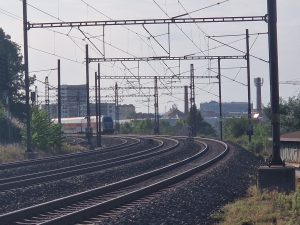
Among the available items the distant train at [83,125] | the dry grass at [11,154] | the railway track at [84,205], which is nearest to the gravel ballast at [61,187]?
the railway track at [84,205]

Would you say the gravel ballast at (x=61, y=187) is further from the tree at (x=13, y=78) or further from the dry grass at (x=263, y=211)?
the tree at (x=13, y=78)

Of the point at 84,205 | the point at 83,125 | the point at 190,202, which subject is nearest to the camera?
the point at 84,205

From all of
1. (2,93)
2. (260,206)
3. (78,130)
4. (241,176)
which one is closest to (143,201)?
(260,206)

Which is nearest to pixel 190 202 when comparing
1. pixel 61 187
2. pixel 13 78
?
pixel 61 187

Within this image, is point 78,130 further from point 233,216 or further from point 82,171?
point 233,216

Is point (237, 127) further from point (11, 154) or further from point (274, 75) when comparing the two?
point (274, 75)

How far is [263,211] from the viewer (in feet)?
56.9

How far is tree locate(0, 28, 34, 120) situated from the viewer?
57.8m

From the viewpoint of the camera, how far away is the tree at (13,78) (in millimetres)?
57838

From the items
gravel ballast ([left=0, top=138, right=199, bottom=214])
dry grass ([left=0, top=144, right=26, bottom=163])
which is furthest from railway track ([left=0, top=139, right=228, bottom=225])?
dry grass ([left=0, top=144, right=26, bottom=163])

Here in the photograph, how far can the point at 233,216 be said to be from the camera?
16.8 metres

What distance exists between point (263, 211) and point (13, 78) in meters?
59.3

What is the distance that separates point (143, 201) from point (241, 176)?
1103 cm

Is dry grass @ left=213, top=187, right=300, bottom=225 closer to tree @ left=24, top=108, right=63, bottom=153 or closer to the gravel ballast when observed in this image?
the gravel ballast
